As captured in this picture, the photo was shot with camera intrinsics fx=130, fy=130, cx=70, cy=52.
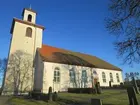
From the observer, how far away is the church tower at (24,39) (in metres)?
22.5

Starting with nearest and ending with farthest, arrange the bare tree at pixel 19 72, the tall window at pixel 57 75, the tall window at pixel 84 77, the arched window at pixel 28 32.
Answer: the bare tree at pixel 19 72
the tall window at pixel 57 75
the tall window at pixel 84 77
the arched window at pixel 28 32

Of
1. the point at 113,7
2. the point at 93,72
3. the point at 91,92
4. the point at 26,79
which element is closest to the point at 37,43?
the point at 26,79

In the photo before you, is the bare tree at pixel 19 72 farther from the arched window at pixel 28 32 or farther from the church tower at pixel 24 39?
the arched window at pixel 28 32

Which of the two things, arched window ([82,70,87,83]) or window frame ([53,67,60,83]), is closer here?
window frame ([53,67,60,83])

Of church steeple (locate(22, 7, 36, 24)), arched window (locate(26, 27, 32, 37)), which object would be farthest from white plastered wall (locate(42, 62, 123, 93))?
church steeple (locate(22, 7, 36, 24))

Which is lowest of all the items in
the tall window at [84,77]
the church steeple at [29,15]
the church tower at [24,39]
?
the tall window at [84,77]

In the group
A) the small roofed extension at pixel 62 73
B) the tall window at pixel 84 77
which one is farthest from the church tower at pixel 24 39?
the tall window at pixel 84 77

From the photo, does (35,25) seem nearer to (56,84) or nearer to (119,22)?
(56,84)

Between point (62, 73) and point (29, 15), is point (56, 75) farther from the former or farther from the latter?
point (29, 15)

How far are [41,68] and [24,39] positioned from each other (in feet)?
24.0

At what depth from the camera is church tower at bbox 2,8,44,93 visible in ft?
73.7

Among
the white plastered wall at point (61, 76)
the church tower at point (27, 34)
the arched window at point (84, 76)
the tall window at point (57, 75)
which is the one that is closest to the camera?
the white plastered wall at point (61, 76)

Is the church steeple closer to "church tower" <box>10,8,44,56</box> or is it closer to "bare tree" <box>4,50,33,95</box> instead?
"church tower" <box>10,8,44,56</box>

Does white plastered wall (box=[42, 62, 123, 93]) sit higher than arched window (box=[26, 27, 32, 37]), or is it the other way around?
arched window (box=[26, 27, 32, 37])
